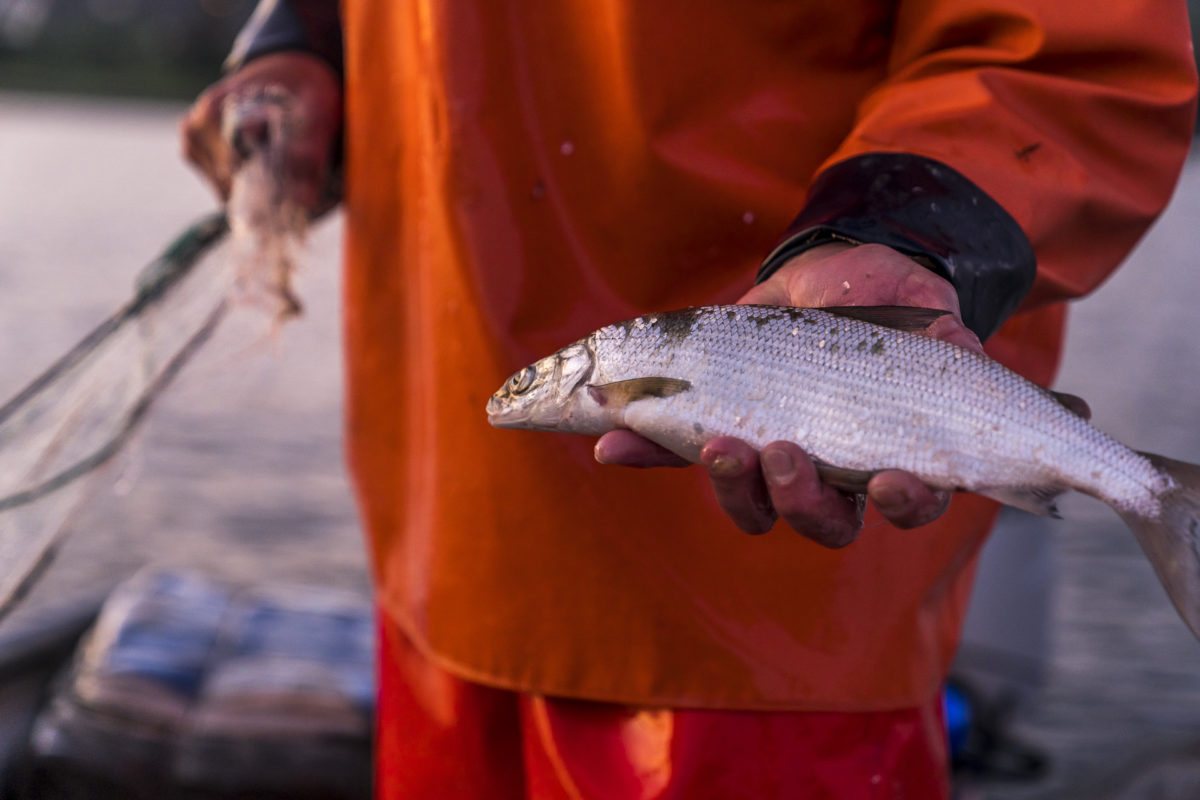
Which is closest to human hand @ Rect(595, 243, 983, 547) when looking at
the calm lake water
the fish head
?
the fish head

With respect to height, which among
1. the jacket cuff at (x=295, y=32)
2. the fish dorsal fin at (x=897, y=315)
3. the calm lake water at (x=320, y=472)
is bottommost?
the calm lake water at (x=320, y=472)

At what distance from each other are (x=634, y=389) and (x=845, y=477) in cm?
36

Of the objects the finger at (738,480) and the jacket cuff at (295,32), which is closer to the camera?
the finger at (738,480)

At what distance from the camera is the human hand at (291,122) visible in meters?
2.71

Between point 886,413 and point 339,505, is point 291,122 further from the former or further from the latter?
point 339,505

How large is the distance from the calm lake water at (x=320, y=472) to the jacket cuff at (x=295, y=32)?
78 cm

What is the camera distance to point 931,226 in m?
1.68

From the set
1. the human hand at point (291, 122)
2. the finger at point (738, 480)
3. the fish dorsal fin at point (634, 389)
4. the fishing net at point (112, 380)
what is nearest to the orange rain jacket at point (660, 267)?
the fish dorsal fin at point (634, 389)

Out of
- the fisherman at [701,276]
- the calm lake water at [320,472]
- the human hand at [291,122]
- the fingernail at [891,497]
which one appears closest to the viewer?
the fingernail at [891,497]

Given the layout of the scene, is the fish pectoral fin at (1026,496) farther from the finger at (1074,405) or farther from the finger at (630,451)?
the finger at (630,451)

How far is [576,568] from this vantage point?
208 centimetres

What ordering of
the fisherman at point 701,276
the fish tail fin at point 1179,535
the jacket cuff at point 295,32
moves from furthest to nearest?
the jacket cuff at point 295,32, the fisherman at point 701,276, the fish tail fin at point 1179,535

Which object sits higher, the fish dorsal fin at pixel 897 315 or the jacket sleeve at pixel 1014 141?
the jacket sleeve at pixel 1014 141

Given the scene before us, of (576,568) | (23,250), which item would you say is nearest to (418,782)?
(576,568)
